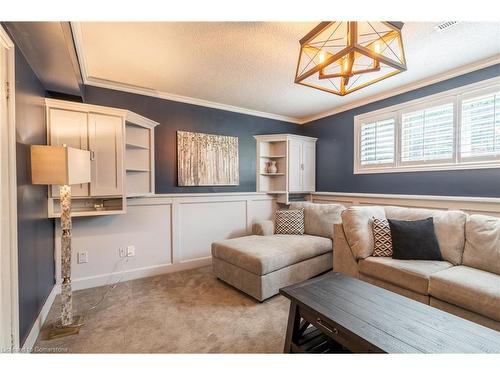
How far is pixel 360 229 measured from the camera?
2.42 meters

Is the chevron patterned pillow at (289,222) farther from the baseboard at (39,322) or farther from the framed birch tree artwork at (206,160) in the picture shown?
the baseboard at (39,322)

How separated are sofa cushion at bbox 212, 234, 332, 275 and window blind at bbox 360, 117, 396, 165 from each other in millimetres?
1400

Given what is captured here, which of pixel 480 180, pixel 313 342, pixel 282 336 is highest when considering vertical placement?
pixel 480 180

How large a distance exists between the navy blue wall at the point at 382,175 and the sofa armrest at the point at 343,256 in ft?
3.79

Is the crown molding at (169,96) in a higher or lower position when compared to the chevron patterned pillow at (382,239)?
higher

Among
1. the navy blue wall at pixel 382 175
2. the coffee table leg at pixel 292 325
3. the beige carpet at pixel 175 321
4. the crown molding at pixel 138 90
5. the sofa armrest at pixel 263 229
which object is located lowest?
the beige carpet at pixel 175 321

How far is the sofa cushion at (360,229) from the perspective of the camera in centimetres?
236

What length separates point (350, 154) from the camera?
144 inches

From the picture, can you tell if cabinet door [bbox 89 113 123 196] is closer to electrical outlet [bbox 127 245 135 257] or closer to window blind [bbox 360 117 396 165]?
electrical outlet [bbox 127 245 135 257]

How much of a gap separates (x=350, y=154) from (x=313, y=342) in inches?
114

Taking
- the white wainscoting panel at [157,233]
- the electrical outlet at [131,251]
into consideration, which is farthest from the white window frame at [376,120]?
the electrical outlet at [131,251]

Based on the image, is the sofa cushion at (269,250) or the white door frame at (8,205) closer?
the white door frame at (8,205)
